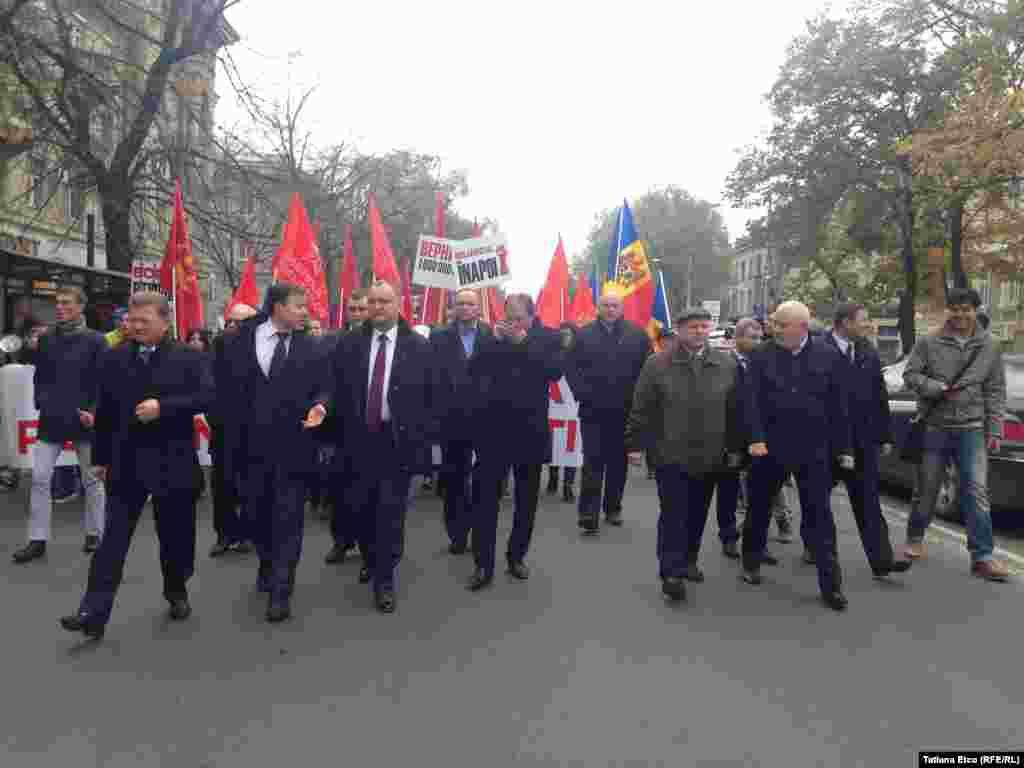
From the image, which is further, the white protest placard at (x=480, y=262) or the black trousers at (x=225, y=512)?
the white protest placard at (x=480, y=262)

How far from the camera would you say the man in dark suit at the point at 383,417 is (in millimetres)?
5793

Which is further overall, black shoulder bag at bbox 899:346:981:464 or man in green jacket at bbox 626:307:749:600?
black shoulder bag at bbox 899:346:981:464

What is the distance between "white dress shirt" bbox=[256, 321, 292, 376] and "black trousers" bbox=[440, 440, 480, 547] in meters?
2.12

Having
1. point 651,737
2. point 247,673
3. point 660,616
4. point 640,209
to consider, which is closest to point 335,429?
point 247,673

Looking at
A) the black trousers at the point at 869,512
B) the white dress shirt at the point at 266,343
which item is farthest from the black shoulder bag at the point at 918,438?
the white dress shirt at the point at 266,343

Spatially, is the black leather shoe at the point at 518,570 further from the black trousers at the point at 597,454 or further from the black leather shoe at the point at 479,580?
the black trousers at the point at 597,454

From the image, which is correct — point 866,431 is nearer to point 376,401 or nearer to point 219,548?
point 376,401

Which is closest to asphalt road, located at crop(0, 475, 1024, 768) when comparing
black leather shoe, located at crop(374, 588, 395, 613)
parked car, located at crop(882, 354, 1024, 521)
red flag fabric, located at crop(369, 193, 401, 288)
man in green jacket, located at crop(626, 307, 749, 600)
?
black leather shoe, located at crop(374, 588, 395, 613)

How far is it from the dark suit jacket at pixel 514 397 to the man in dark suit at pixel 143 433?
190cm

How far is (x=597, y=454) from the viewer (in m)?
8.14

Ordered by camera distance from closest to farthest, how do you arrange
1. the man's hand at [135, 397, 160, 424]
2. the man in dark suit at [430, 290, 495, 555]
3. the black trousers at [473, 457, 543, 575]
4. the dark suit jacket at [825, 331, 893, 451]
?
1. the man's hand at [135, 397, 160, 424]
2. the man in dark suit at [430, 290, 495, 555]
3. the black trousers at [473, 457, 543, 575]
4. the dark suit jacket at [825, 331, 893, 451]

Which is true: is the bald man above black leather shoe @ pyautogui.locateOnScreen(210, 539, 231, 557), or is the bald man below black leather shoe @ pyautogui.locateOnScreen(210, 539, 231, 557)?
above

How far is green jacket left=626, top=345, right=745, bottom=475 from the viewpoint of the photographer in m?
6.10

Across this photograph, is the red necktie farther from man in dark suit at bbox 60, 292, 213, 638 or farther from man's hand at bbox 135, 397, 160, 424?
man's hand at bbox 135, 397, 160, 424
